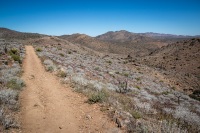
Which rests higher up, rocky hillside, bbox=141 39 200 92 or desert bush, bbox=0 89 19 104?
desert bush, bbox=0 89 19 104

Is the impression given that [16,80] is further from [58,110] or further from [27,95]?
[58,110]

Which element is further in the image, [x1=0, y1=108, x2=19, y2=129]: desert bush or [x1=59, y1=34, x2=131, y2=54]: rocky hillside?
[x1=59, y1=34, x2=131, y2=54]: rocky hillside

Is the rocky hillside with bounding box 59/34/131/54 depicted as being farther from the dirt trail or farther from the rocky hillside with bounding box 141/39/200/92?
the dirt trail

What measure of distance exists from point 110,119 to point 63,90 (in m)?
4.38

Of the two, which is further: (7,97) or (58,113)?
(7,97)

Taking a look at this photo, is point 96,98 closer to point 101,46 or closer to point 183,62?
point 183,62

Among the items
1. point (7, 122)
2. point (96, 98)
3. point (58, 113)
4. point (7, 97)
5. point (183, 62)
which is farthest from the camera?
point (183, 62)

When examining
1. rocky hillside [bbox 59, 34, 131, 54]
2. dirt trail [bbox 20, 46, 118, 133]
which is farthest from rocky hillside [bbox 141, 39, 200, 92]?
rocky hillside [bbox 59, 34, 131, 54]

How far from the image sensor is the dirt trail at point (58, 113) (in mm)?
5492

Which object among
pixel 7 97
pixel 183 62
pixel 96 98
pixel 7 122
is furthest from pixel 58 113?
pixel 183 62

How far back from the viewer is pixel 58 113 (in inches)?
256

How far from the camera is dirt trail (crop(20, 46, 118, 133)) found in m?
5.49

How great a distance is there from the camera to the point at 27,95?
810cm

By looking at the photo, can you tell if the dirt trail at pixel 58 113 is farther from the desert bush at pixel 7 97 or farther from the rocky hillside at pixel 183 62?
the rocky hillside at pixel 183 62
